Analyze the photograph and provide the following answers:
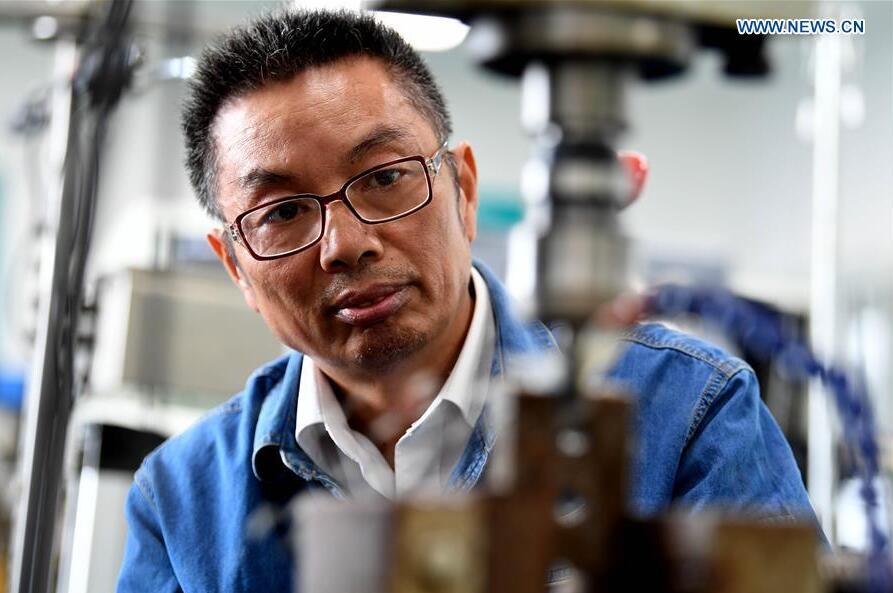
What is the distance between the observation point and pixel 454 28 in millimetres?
679

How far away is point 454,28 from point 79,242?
592 mm

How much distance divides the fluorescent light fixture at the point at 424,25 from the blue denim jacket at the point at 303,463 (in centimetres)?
30

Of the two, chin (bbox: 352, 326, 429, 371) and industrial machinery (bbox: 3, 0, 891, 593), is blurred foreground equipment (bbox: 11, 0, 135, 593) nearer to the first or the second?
chin (bbox: 352, 326, 429, 371)

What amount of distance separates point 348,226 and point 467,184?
29cm

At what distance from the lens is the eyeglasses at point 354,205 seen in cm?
131

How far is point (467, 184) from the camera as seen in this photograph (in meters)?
1.54

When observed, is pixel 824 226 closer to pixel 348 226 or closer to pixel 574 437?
pixel 348 226

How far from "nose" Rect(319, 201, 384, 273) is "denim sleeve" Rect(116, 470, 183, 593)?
1.65ft

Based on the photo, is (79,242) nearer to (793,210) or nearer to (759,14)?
(759,14)

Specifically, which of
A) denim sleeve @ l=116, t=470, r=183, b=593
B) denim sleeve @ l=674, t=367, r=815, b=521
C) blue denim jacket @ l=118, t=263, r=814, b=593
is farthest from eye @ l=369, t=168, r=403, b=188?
denim sleeve @ l=116, t=470, r=183, b=593

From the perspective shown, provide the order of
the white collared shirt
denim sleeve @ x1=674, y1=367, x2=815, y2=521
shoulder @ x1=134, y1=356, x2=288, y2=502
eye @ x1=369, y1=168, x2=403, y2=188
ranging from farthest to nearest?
1. shoulder @ x1=134, y1=356, x2=288, y2=502
2. the white collared shirt
3. eye @ x1=369, y1=168, x2=403, y2=188
4. denim sleeve @ x1=674, y1=367, x2=815, y2=521

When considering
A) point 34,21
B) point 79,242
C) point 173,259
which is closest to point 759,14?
point 79,242

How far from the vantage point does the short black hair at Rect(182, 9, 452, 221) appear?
138cm
